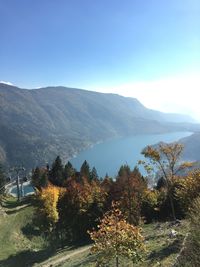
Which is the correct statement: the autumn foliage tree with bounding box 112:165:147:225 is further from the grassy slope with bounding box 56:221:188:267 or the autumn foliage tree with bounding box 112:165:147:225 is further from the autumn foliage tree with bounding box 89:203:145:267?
the autumn foliage tree with bounding box 89:203:145:267

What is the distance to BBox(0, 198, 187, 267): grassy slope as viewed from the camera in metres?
29.7

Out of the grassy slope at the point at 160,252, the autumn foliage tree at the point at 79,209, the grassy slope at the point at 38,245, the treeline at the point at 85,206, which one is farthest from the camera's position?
the autumn foliage tree at the point at 79,209

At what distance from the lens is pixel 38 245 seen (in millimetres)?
63656

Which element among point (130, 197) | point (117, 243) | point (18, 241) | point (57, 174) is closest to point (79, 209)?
point (130, 197)

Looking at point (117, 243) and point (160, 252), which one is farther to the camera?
point (160, 252)

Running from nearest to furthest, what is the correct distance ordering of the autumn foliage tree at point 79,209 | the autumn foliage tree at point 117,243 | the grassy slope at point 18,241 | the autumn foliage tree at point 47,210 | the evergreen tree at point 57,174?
the autumn foliage tree at point 117,243 → the grassy slope at point 18,241 → the autumn foliage tree at point 47,210 → the autumn foliage tree at point 79,209 → the evergreen tree at point 57,174

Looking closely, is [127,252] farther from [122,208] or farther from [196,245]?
[122,208]

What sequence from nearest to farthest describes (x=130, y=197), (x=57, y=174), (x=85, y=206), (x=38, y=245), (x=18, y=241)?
(x=130, y=197) < (x=18, y=241) < (x=38, y=245) < (x=85, y=206) < (x=57, y=174)

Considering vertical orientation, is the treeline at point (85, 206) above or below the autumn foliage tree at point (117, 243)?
below

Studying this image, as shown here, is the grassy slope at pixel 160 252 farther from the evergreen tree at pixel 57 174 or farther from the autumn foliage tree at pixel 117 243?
the evergreen tree at pixel 57 174

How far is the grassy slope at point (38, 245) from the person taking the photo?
97.6ft

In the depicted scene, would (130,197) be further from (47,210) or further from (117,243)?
(117,243)

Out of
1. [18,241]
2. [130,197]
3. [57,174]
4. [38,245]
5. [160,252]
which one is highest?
[57,174]

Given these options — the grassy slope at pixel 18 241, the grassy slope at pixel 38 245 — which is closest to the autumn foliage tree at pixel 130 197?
the grassy slope at pixel 38 245
